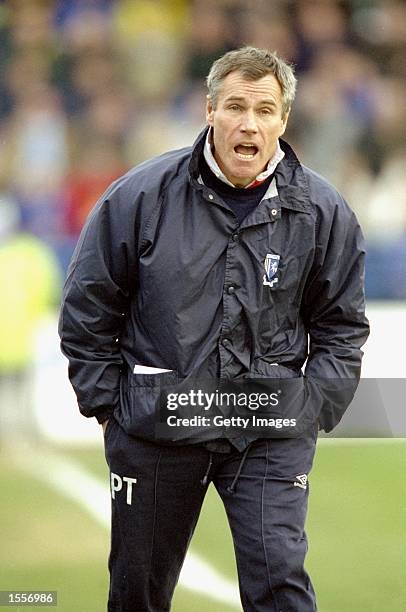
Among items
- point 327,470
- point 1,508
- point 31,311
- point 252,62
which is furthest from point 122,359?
point 31,311

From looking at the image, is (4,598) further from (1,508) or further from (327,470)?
(327,470)

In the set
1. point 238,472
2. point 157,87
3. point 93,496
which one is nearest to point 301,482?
point 238,472

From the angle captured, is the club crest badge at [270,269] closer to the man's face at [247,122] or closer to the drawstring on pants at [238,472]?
the man's face at [247,122]

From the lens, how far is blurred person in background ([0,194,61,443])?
21.7 ft

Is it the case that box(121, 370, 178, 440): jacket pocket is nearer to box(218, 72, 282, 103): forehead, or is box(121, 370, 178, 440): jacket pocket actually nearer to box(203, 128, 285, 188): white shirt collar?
box(203, 128, 285, 188): white shirt collar

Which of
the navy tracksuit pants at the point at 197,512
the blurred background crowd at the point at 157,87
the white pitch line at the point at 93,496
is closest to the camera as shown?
the navy tracksuit pants at the point at 197,512

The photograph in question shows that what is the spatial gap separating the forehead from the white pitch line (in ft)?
6.15

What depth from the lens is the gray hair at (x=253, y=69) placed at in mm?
3014

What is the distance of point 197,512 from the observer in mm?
3217

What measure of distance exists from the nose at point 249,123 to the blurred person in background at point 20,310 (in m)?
3.76

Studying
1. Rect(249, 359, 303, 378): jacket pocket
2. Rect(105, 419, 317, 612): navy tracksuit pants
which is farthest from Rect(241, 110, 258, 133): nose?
Rect(105, 419, 317, 612): navy tracksuit pants

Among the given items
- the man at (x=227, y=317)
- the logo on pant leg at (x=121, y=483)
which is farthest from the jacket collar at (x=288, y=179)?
→ the logo on pant leg at (x=121, y=483)

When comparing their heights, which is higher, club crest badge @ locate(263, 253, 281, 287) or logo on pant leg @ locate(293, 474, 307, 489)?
club crest badge @ locate(263, 253, 281, 287)

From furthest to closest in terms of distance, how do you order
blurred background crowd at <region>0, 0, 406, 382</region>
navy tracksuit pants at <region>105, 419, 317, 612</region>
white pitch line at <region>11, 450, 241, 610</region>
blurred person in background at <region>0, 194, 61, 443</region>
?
blurred background crowd at <region>0, 0, 406, 382</region> → blurred person in background at <region>0, 194, 61, 443</region> → white pitch line at <region>11, 450, 241, 610</region> → navy tracksuit pants at <region>105, 419, 317, 612</region>
